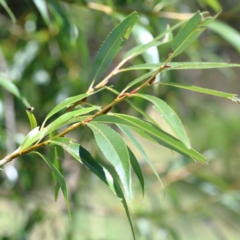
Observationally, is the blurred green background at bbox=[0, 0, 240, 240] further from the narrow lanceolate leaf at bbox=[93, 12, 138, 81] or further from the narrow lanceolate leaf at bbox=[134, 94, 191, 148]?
the narrow lanceolate leaf at bbox=[134, 94, 191, 148]

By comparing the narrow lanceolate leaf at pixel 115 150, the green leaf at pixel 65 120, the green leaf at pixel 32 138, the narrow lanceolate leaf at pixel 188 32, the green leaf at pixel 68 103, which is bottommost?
the narrow lanceolate leaf at pixel 115 150

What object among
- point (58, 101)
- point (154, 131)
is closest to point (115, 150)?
point (154, 131)

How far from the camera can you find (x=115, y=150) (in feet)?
1.16

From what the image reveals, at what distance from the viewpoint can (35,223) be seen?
0.93 m

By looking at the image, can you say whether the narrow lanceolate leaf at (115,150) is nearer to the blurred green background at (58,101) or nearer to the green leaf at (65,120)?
the green leaf at (65,120)

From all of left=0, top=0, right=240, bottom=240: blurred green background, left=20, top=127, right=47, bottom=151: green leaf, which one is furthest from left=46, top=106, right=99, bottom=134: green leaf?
left=0, top=0, right=240, bottom=240: blurred green background

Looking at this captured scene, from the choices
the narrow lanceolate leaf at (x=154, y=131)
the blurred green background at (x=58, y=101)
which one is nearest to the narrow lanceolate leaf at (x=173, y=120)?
the narrow lanceolate leaf at (x=154, y=131)

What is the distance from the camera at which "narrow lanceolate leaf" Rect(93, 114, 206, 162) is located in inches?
13.9

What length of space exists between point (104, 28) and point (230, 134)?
4.52 ft

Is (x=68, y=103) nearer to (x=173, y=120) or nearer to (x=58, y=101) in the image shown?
(x=173, y=120)

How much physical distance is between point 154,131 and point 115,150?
0.03m

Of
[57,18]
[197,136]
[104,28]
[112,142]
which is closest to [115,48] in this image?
[112,142]

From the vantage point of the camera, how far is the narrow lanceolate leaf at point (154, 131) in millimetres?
353

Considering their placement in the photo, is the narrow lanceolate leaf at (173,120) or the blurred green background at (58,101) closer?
the narrow lanceolate leaf at (173,120)
